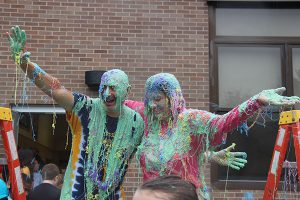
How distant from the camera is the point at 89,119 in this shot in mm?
3133

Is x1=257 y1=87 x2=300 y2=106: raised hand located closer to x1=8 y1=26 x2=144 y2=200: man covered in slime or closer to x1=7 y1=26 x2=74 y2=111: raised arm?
x1=8 y1=26 x2=144 y2=200: man covered in slime

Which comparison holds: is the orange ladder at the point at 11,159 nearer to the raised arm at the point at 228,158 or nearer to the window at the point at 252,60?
the raised arm at the point at 228,158

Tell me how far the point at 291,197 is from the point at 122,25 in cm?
305

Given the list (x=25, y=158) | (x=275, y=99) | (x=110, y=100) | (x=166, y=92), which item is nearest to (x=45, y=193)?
(x=25, y=158)

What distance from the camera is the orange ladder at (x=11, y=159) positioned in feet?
11.2

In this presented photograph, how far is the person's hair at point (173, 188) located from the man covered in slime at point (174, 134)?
Result: 133 centimetres

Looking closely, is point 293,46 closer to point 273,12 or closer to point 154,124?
point 273,12

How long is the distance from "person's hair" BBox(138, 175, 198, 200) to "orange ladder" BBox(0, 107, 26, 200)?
2141 millimetres

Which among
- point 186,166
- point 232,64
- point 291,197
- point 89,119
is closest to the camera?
point 186,166

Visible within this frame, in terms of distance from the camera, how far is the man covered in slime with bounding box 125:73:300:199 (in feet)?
9.45

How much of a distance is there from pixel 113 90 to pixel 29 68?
1.74 feet

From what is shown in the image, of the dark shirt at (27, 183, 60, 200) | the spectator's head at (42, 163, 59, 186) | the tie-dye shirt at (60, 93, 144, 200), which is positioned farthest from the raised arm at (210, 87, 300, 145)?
the spectator's head at (42, 163, 59, 186)

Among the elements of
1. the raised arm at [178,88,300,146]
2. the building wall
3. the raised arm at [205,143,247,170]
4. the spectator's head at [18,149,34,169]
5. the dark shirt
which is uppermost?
the building wall

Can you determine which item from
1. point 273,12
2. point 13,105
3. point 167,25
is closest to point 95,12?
point 167,25
